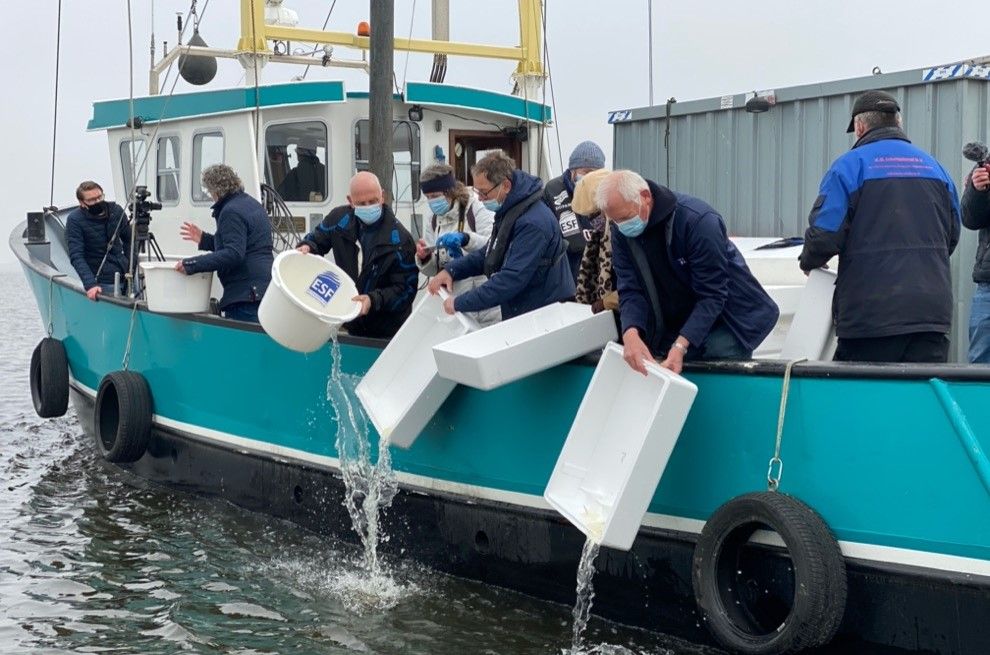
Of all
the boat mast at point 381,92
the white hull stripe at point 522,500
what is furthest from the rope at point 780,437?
the boat mast at point 381,92

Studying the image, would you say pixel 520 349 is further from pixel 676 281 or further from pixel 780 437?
pixel 780 437

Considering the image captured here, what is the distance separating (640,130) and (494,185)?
16.6 ft

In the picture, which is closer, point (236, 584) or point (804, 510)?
point (804, 510)

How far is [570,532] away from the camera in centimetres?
580

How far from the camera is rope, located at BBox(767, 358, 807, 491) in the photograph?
4871 mm

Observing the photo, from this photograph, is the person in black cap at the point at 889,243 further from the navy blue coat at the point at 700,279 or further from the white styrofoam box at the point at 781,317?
the white styrofoam box at the point at 781,317

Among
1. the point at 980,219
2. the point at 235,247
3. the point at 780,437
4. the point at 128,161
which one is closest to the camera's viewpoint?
the point at 780,437

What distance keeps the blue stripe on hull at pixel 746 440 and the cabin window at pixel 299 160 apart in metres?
2.14

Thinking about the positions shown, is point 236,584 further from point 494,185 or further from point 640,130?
point 640,130

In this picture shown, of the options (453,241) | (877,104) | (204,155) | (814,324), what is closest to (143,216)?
(204,155)

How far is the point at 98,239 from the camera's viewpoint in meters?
10.3

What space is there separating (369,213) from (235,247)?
4.04 ft

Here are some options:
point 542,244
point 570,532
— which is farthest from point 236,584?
point 542,244

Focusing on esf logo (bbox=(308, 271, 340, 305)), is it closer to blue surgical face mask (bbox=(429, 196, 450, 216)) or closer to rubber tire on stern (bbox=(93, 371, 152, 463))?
blue surgical face mask (bbox=(429, 196, 450, 216))
